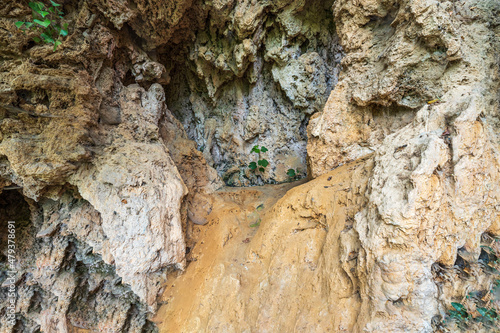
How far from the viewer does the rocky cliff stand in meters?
2.02

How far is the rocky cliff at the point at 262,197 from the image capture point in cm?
202

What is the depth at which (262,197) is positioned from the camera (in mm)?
5027

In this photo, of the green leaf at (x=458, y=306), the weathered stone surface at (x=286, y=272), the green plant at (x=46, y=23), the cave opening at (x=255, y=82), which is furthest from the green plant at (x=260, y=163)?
the green leaf at (x=458, y=306)

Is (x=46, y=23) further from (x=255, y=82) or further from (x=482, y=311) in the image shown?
(x=255, y=82)

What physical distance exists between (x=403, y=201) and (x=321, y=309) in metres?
1.44

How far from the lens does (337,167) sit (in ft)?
12.3

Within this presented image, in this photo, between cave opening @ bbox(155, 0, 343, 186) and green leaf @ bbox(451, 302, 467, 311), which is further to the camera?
cave opening @ bbox(155, 0, 343, 186)

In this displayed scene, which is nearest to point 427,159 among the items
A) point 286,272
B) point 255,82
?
point 286,272

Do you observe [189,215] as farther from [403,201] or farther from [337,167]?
[403,201]

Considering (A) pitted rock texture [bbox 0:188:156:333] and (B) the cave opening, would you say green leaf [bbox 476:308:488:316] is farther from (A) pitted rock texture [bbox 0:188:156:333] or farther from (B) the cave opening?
(B) the cave opening

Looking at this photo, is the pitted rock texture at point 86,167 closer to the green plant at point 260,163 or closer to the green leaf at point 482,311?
the green plant at point 260,163

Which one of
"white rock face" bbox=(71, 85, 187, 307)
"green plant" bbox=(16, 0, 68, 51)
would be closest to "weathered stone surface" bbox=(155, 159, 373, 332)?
"white rock face" bbox=(71, 85, 187, 307)

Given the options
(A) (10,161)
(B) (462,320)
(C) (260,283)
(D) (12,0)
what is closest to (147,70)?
(D) (12,0)

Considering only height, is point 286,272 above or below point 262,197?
below
